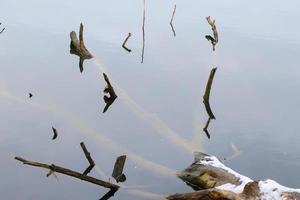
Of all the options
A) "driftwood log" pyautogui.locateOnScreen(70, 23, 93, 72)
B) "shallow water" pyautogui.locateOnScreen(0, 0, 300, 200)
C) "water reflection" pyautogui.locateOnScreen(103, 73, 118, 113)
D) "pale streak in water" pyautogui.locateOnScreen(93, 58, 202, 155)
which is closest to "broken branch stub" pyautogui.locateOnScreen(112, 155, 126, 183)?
"shallow water" pyautogui.locateOnScreen(0, 0, 300, 200)

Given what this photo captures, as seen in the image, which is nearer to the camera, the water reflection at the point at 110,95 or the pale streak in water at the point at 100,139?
the pale streak in water at the point at 100,139

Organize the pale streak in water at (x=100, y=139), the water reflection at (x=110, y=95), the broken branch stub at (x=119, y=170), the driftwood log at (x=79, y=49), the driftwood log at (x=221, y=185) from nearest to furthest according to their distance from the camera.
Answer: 1. the driftwood log at (x=221, y=185)
2. the broken branch stub at (x=119, y=170)
3. the pale streak in water at (x=100, y=139)
4. the water reflection at (x=110, y=95)
5. the driftwood log at (x=79, y=49)

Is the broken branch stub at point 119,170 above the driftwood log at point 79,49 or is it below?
below

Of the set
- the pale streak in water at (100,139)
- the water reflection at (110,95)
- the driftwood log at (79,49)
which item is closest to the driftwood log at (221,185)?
the pale streak in water at (100,139)

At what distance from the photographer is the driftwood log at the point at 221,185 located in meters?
1.92

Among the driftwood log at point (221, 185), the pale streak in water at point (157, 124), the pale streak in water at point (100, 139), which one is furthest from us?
the pale streak in water at point (157, 124)

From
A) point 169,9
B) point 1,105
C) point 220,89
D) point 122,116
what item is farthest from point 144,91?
point 169,9

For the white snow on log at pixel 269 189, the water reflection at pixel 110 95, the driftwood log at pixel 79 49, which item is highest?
the driftwood log at pixel 79 49

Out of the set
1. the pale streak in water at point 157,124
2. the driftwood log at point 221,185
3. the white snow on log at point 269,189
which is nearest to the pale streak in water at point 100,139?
the driftwood log at point 221,185

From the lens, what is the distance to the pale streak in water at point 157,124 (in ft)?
8.86

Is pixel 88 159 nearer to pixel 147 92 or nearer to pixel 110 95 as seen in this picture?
pixel 110 95

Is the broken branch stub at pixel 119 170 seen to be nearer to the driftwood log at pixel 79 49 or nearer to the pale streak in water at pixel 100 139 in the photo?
the pale streak in water at pixel 100 139

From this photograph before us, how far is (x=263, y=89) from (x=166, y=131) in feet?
3.14

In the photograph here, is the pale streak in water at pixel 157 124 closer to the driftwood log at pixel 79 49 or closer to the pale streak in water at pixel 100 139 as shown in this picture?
the pale streak in water at pixel 100 139
